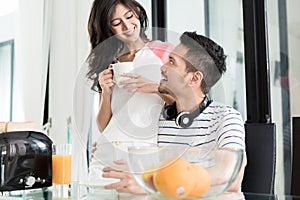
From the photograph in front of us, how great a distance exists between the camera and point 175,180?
858mm

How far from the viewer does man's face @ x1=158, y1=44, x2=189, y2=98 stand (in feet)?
4.40

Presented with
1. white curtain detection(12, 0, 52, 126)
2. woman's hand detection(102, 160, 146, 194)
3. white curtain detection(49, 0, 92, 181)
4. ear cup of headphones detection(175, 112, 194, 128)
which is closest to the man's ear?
ear cup of headphones detection(175, 112, 194, 128)

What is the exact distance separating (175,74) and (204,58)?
0.66 feet

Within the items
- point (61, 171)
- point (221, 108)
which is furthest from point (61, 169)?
point (221, 108)

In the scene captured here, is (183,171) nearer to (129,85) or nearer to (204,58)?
(129,85)

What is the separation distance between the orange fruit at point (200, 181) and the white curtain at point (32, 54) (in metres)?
2.28

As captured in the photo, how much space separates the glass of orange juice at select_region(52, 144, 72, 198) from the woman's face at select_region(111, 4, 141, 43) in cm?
40

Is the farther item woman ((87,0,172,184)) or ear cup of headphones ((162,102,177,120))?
ear cup of headphones ((162,102,177,120))

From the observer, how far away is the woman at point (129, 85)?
4.57 ft

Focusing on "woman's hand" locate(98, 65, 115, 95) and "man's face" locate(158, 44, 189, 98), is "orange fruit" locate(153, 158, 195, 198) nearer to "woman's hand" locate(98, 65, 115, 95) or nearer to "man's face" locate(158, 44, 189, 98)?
"man's face" locate(158, 44, 189, 98)

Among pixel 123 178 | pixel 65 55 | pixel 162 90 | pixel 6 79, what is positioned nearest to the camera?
pixel 123 178

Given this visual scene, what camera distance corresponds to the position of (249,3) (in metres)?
2.15

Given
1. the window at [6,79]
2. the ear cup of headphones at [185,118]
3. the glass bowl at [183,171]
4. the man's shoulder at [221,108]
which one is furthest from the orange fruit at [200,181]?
the window at [6,79]

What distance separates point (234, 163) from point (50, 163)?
720 millimetres
